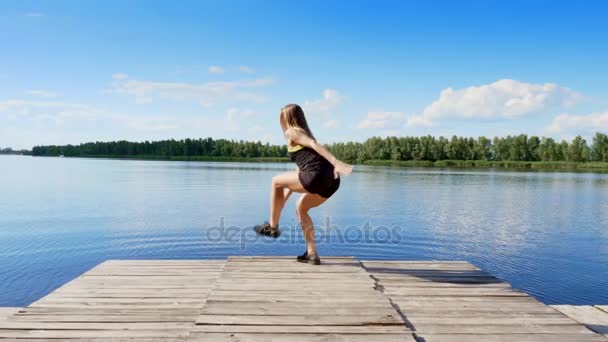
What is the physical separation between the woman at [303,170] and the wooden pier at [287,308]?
867mm

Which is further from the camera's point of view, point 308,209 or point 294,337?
point 308,209

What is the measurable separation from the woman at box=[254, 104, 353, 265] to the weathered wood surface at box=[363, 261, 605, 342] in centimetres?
136

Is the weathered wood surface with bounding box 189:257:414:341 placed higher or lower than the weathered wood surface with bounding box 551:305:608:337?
higher

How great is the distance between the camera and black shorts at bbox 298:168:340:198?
5.70 m

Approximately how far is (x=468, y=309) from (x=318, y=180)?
222cm

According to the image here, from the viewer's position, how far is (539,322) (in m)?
4.45

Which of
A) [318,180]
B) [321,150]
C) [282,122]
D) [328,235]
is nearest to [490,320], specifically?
[318,180]

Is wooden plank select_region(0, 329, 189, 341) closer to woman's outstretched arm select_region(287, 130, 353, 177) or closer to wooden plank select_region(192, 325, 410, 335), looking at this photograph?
wooden plank select_region(192, 325, 410, 335)

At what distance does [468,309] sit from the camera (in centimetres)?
477

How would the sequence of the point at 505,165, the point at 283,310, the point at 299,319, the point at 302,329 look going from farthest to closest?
the point at 505,165 → the point at 283,310 → the point at 299,319 → the point at 302,329

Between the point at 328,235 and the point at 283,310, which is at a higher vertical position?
the point at 283,310

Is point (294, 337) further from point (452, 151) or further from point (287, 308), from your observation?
point (452, 151)

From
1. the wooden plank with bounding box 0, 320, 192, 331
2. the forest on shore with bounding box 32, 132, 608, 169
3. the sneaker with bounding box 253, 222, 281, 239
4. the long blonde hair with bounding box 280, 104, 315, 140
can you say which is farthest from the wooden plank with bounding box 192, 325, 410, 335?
the forest on shore with bounding box 32, 132, 608, 169

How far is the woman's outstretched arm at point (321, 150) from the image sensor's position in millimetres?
5551
